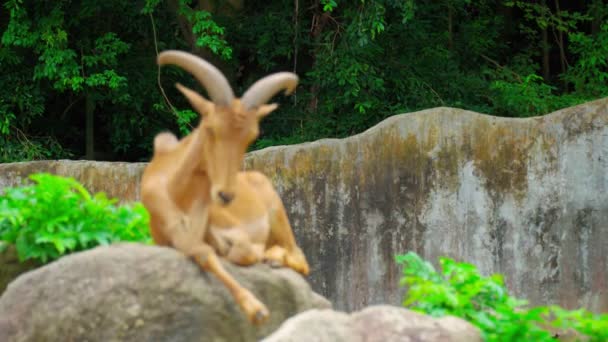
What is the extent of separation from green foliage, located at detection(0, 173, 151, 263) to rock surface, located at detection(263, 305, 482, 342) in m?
1.80

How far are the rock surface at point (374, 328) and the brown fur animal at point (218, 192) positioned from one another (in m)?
0.37

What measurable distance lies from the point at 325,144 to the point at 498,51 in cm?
→ 514

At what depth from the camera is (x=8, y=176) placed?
9.11m

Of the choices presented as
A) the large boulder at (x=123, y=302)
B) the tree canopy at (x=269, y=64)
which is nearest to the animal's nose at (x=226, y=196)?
the large boulder at (x=123, y=302)

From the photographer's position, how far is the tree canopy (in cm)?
1055

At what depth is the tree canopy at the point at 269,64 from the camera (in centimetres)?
1055

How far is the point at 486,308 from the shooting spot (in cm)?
541

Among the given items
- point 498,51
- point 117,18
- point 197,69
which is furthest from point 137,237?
point 498,51

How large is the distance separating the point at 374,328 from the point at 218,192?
3.04ft

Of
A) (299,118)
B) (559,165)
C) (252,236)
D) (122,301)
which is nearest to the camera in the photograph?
(122,301)

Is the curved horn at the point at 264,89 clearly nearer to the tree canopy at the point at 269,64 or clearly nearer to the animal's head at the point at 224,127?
the animal's head at the point at 224,127

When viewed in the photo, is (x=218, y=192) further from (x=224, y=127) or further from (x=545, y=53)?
(x=545, y=53)

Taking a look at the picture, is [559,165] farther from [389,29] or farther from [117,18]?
[117,18]

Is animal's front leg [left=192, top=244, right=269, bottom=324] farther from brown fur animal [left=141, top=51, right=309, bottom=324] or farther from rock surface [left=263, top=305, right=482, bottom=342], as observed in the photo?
rock surface [left=263, top=305, right=482, bottom=342]
